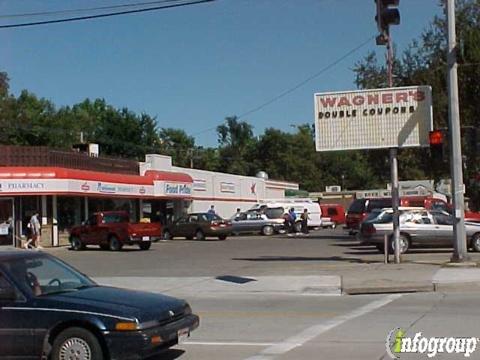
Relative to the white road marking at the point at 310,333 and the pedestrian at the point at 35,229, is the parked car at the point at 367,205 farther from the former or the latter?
the white road marking at the point at 310,333

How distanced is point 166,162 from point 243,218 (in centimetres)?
652

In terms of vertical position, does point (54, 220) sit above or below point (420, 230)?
above

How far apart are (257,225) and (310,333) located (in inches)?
1621

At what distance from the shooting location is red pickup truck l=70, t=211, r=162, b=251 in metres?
36.7

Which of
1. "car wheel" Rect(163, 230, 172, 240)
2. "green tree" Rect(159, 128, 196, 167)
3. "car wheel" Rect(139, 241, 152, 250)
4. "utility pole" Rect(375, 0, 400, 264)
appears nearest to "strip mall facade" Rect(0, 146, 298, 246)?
"car wheel" Rect(163, 230, 172, 240)

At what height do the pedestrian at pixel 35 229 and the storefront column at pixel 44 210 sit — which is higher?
the storefront column at pixel 44 210

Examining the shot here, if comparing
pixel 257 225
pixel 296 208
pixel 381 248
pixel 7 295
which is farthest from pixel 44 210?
pixel 7 295

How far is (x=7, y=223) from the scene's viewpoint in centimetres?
3934

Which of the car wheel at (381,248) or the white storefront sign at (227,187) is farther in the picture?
the white storefront sign at (227,187)

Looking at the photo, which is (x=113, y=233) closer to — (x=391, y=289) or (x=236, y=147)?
(x=391, y=289)

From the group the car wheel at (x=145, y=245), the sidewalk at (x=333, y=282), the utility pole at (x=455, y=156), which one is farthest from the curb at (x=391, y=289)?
the car wheel at (x=145, y=245)

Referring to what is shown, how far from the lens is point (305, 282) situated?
64.3ft

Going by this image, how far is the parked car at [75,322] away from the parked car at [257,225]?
142 feet
